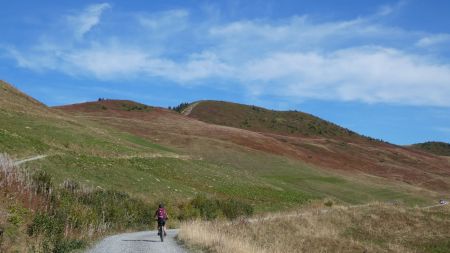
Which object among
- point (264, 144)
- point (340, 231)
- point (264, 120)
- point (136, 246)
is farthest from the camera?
point (264, 120)

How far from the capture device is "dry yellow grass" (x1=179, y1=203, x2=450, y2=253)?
Result: 27373mm

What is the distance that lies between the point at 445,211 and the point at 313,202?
1324cm

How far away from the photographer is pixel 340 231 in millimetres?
41938

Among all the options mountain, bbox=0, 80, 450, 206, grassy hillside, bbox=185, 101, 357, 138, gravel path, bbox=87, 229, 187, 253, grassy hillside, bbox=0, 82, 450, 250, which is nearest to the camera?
gravel path, bbox=87, 229, 187, 253

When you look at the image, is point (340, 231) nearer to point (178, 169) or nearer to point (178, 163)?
point (178, 169)

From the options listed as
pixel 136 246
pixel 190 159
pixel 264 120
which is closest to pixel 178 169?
pixel 190 159

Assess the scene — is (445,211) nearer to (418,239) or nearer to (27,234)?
(418,239)

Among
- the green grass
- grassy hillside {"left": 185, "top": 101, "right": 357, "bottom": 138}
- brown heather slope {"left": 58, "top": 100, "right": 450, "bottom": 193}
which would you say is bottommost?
the green grass

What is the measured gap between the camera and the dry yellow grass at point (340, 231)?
27.4 m

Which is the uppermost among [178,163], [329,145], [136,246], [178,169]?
[329,145]

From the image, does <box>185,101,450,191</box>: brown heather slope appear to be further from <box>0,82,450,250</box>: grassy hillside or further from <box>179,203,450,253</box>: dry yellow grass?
<box>179,203,450,253</box>: dry yellow grass

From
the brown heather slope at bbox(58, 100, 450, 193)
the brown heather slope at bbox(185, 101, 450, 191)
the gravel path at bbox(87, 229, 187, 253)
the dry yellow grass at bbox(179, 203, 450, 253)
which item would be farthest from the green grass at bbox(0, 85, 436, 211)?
the brown heather slope at bbox(185, 101, 450, 191)

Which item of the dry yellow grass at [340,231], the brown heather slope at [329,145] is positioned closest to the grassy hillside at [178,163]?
the brown heather slope at [329,145]

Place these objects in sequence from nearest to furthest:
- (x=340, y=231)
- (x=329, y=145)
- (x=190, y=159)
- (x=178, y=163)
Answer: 1. (x=340, y=231)
2. (x=178, y=163)
3. (x=190, y=159)
4. (x=329, y=145)
